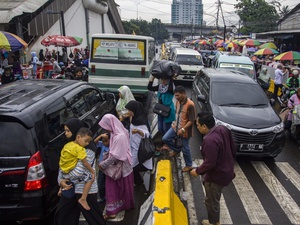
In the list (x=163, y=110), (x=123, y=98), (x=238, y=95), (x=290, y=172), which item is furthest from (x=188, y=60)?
(x=290, y=172)

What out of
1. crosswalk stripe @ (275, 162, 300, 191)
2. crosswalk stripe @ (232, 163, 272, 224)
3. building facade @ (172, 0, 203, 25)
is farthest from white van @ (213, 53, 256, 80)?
building facade @ (172, 0, 203, 25)

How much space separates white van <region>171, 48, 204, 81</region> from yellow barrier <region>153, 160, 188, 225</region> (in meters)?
11.0

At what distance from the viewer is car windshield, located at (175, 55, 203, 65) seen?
53.9 ft

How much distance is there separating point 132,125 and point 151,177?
1378 millimetres

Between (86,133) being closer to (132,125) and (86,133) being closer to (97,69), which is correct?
(132,125)

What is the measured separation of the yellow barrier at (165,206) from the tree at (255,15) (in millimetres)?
55620

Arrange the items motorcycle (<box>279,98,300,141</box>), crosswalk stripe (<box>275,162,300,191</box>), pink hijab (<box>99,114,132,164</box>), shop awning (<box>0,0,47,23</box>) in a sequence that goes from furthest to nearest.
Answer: shop awning (<box>0,0,47,23</box>) < motorcycle (<box>279,98,300,141</box>) < crosswalk stripe (<box>275,162,300,191</box>) < pink hijab (<box>99,114,132,164</box>)

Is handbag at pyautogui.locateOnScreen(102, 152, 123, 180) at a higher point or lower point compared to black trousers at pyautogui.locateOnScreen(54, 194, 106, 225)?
higher

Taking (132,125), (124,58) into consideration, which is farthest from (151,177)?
(124,58)

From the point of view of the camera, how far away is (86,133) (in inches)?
124

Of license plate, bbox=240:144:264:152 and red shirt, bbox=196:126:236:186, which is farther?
license plate, bbox=240:144:264:152

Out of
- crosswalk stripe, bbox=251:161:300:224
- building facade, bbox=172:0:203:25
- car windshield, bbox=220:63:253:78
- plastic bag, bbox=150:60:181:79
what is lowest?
crosswalk stripe, bbox=251:161:300:224

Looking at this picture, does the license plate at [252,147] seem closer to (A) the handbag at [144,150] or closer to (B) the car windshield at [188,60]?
(A) the handbag at [144,150]

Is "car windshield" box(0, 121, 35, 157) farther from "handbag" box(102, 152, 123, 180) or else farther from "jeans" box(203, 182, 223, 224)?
"jeans" box(203, 182, 223, 224)
